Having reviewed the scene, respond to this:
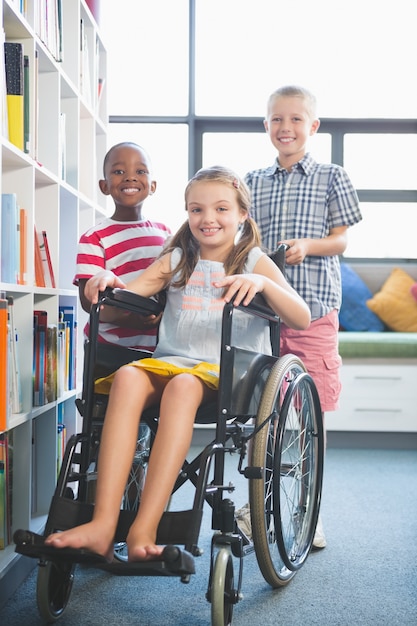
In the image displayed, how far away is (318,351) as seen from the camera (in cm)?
224

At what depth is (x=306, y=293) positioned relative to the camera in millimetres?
2236

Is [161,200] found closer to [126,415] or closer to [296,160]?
[296,160]

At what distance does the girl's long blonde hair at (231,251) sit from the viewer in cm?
183

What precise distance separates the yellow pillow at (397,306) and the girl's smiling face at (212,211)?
100 inches

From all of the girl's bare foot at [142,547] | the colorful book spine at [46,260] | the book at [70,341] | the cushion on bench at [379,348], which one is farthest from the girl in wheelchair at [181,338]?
the cushion on bench at [379,348]

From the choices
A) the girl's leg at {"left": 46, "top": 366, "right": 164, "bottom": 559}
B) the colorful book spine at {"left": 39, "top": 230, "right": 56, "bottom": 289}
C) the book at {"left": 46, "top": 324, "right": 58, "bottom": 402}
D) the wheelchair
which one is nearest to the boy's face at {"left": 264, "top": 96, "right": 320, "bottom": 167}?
the wheelchair

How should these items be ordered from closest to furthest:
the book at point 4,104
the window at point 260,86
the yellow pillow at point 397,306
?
the book at point 4,104
the yellow pillow at point 397,306
the window at point 260,86

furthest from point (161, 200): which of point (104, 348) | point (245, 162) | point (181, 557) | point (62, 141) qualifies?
point (181, 557)

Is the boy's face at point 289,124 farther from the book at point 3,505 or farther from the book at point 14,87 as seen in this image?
the book at point 3,505

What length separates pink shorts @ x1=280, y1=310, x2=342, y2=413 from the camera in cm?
224

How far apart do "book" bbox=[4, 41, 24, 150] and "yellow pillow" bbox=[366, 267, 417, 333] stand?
2777 millimetres

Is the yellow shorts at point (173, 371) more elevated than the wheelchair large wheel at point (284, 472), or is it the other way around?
the yellow shorts at point (173, 371)

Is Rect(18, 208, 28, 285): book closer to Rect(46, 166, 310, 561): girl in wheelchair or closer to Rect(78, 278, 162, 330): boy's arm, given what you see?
Rect(78, 278, 162, 330): boy's arm

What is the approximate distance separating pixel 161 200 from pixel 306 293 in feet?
8.34
